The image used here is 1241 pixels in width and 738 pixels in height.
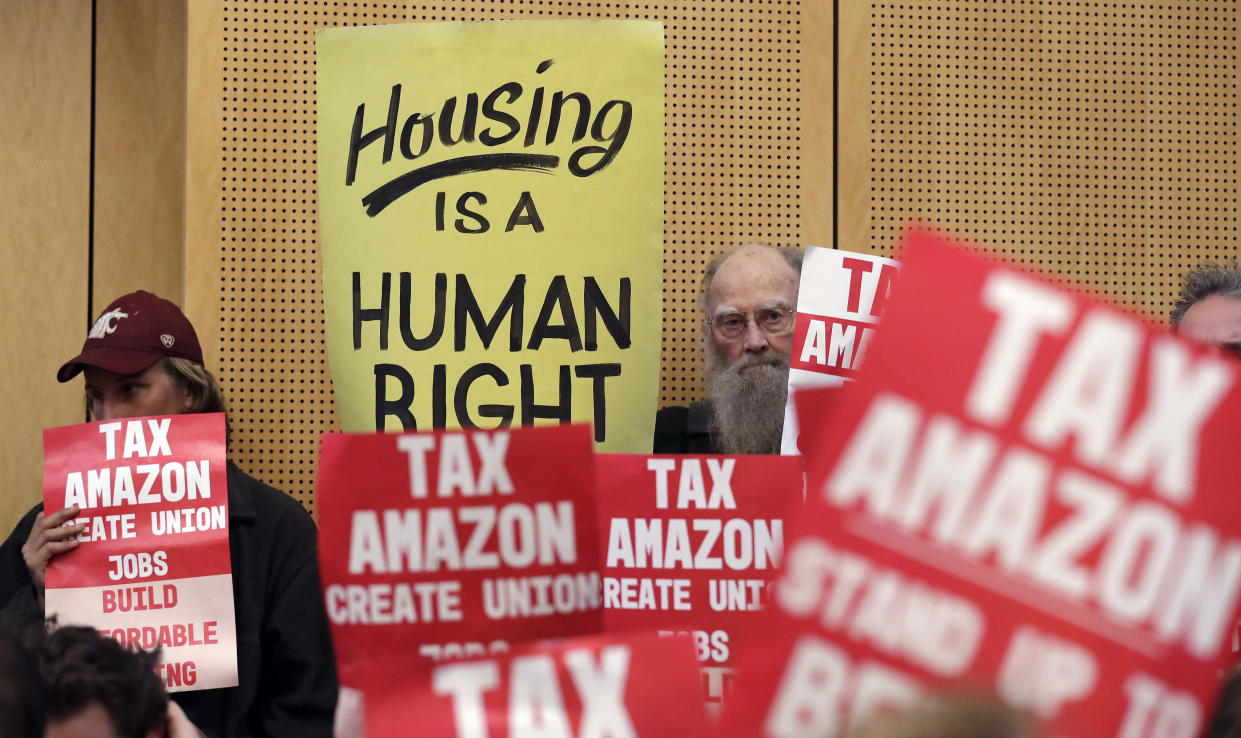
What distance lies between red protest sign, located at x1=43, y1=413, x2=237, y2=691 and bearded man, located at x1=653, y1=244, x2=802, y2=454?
1324mm

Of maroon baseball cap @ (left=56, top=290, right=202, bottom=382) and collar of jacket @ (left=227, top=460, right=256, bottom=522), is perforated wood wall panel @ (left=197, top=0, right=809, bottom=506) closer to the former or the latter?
maroon baseball cap @ (left=56, top=290, right=202, bottom=382)

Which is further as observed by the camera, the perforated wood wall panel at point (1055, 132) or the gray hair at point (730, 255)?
the perforated wood wall panel at point (1055, 132)

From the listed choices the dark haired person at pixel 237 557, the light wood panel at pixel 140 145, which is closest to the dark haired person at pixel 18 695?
the dark haired person at pixel 237 557

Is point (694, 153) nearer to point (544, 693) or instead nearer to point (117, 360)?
point (117, 360)

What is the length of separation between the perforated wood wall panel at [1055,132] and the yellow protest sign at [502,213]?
1.74m

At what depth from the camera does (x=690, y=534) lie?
2.04 meters

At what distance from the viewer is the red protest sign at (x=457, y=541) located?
131 centimetres

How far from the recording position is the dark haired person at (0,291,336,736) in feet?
8.49

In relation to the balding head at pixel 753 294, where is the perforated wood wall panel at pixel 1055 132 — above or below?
above

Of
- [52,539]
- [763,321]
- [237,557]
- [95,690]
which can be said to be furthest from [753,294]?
[95,690]

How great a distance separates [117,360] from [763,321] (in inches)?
63.0

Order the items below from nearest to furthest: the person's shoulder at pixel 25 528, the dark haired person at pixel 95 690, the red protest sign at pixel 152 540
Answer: the dark haired person at pixel 95 690 < the red protest sign at pixel 152 540 < the person's shoulder at pixel 25 528

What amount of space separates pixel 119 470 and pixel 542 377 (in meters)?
0.92

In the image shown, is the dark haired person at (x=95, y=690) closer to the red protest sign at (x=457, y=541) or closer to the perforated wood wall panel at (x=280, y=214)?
the red protest sign at (x=457, y=541)
